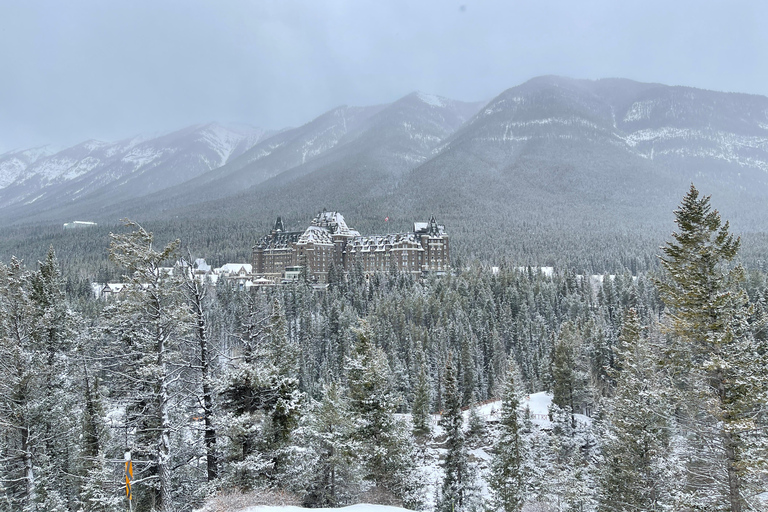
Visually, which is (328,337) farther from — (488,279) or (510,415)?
(510,415)

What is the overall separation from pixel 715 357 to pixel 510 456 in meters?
23.0

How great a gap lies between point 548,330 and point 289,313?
60788 mm

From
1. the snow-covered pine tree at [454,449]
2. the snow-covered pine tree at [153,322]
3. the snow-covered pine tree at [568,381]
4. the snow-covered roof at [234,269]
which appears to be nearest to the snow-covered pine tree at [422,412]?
the snow-covered pine tree at [568,381]

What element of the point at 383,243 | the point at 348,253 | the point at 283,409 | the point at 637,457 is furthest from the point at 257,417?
the point at 348,253

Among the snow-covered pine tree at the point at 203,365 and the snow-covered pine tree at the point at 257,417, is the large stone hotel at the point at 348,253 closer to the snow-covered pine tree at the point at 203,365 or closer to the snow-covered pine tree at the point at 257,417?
the snow-covered pine tree at the point at 257,417

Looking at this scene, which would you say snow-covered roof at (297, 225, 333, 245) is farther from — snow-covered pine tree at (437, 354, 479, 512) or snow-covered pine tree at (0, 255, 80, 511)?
snow-covered pine tree at (0, 255, 80, 511)

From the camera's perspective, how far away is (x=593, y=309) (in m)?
108

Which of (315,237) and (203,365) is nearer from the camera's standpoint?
(203,365)

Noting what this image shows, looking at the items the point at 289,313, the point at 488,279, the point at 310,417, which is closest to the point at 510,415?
the point at 310,417

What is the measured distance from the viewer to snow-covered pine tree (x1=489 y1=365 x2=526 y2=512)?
3375 centimetres

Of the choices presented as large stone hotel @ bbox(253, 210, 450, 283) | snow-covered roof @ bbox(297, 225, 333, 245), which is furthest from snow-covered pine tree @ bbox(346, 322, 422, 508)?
snow-covered roof @ bbox(297, 225, 333, 245)

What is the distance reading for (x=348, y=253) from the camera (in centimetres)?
15225

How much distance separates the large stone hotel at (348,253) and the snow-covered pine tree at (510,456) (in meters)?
102

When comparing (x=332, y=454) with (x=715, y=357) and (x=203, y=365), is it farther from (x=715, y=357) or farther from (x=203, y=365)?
(x=715, y=357)
